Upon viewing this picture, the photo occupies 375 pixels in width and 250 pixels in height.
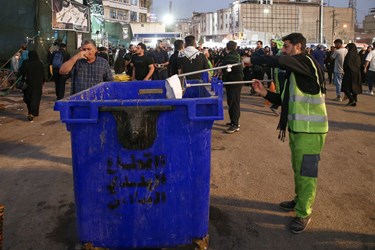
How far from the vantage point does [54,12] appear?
1778 centimetres

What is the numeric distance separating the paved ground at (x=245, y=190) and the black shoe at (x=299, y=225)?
6cm

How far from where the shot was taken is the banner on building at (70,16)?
1797cm

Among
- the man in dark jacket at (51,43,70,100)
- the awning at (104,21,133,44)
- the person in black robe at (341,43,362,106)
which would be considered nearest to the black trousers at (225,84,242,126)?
the person in black robe at (341,43,362,106)

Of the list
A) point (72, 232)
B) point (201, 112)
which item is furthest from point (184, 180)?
point (72, 232)

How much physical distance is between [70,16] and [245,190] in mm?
17306

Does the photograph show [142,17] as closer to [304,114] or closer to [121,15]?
[121,15]

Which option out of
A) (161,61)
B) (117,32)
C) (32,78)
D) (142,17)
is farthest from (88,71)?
(142,17)

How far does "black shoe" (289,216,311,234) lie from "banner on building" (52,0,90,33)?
17005mm

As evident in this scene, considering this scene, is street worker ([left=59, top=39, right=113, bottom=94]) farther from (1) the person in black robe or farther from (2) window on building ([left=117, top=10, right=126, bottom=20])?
(2) window on building ([left=117, top=10, right=126, bottom=20])

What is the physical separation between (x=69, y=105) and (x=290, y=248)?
2309mm

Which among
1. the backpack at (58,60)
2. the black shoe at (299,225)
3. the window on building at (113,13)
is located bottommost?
the black shoe at (299,225)

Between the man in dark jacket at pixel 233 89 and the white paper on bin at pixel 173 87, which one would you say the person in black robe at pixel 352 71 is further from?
the white paper on bin at pixel 173 87

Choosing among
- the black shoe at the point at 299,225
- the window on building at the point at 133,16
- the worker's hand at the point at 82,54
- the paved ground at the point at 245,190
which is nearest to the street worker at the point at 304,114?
the black shoe at the point at 299,225

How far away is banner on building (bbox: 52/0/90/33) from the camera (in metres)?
18.0
